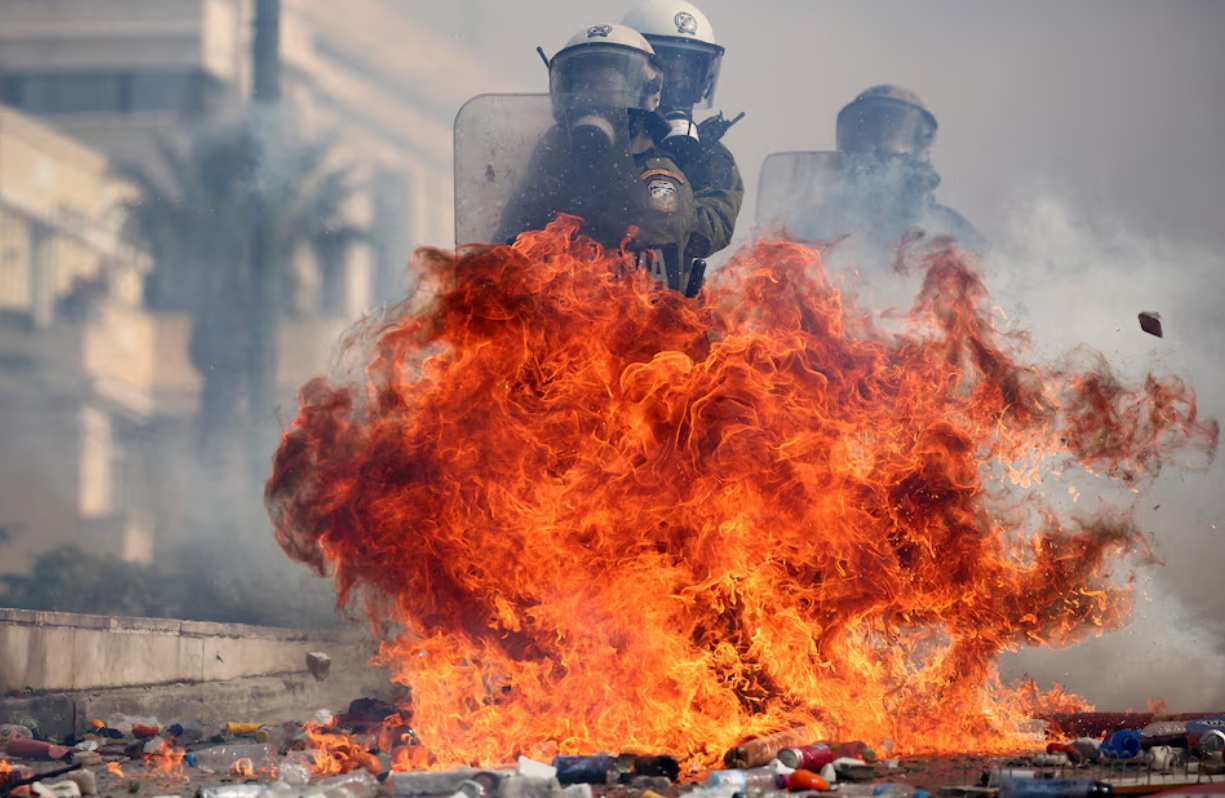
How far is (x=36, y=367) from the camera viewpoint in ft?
56.2

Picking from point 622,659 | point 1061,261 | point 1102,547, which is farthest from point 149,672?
point 1061,261

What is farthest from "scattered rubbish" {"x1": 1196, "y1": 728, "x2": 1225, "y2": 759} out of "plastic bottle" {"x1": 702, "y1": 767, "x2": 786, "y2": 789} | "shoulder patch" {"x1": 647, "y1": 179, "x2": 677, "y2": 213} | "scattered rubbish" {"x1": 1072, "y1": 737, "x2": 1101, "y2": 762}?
"shoulder patch" {"x1": 647, "y1": 179, "x2": 677, "y2": 213}

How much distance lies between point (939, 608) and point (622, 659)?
2.52 metres

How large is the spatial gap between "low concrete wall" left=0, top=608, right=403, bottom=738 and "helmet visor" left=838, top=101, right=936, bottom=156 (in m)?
8.15

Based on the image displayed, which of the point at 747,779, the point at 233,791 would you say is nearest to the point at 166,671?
the point at 233,791

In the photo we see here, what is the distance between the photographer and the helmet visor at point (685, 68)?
11.8 meters

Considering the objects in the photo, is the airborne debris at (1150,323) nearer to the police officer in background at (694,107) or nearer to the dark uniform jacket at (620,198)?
the police officer in background at (694,107)

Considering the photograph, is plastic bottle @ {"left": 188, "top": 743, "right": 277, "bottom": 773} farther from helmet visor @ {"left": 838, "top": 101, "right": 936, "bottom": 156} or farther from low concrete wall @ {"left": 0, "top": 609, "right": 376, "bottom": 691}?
helmet visor @ {"left": 838, "top": 101, "right": 936, "bottom": 156}

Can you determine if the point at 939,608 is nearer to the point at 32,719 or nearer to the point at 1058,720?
the point at 1058,720

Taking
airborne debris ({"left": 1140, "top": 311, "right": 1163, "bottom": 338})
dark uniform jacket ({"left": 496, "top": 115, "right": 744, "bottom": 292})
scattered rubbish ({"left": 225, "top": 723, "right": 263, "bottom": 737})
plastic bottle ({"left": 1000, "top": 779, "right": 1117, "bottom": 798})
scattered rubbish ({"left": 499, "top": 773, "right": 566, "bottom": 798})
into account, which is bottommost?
scattered rubbish ({"left": 225, "top": 723, "right": 263, "bottom": 737})

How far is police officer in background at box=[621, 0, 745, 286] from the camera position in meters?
11.2

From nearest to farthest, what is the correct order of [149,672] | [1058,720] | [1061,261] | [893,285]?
1. [1058,720]
2. [149,672]
3. [893,285]
4. [1061,261]

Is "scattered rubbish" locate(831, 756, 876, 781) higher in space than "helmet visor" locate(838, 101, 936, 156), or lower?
lower

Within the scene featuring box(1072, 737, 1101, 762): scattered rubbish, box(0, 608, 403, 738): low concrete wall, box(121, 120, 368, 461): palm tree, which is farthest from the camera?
box(121, 120, 368, 461): palm tree
